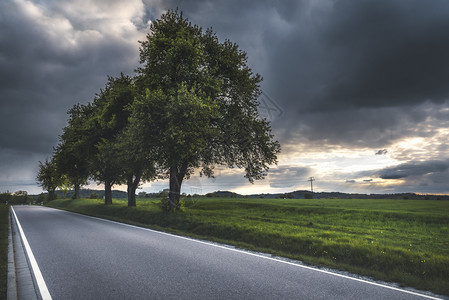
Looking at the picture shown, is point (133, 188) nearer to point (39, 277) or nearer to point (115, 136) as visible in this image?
point (115, 136)

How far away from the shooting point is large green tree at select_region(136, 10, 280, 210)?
18531mm

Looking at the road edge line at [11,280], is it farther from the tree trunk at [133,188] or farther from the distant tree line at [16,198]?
the distant tree line at [16,198]

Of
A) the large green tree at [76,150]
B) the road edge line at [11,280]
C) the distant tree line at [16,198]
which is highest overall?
the large green tree at [76,150]

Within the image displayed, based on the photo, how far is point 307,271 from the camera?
7.34 m

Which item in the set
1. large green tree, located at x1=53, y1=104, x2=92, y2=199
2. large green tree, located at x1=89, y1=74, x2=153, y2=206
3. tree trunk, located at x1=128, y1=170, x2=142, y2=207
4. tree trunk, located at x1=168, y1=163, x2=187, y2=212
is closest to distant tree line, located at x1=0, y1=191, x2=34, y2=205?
large green tree, located at x1=53, y1=104, x2=92, y2=199

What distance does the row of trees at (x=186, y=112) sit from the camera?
18.6 meters

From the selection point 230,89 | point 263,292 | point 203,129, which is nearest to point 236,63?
point 230,89

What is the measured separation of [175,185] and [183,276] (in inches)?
642

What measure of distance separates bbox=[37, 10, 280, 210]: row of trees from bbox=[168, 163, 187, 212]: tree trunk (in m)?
0.05

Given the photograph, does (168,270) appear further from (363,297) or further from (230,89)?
(230,89)

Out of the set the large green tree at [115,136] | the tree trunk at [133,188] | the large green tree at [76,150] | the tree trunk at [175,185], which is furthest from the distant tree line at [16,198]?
the tree trunk at [175,185]

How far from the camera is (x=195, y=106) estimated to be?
17875mm

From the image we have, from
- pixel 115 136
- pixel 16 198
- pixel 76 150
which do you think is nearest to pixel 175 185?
pixel 115 136

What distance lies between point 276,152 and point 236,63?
28.3 ft
